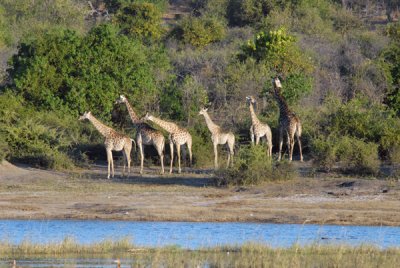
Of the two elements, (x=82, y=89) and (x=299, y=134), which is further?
(x=82, y=89)

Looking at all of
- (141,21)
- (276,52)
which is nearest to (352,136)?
(276,52)

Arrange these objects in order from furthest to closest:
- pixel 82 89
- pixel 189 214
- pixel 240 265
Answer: pixel 82 89
pixel 189 214
pixel 240 265

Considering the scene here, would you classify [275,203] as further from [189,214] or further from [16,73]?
[16,73]

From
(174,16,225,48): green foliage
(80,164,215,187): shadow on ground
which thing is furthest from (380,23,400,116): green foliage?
(174,16,225,48): green foliage

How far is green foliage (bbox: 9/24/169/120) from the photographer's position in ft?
89.2

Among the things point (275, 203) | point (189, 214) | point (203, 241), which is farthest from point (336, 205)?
point (203, 241)

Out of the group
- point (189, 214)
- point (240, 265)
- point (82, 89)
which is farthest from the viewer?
point (82, 89)

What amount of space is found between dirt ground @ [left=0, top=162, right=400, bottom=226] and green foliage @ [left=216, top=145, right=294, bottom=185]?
21 cm

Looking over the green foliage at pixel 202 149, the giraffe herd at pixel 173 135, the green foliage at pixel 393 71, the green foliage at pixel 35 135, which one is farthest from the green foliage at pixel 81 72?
the green foliage at pixel 393 71

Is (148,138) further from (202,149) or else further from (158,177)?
(202,149)

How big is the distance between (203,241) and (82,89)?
12.3 m

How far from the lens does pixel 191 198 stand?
19922mm

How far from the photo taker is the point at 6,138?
24.5 m

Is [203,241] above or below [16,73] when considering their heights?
below
